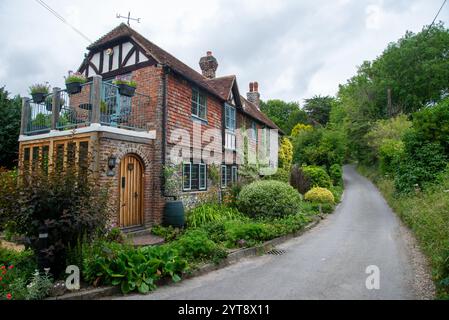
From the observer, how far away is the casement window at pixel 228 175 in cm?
1507

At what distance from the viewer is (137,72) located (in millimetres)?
11125

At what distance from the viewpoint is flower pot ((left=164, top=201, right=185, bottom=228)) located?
10008mm

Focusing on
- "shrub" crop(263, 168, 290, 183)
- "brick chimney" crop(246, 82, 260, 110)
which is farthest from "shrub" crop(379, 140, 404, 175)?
"brick chimney" crop(246, 82, 260, 110)

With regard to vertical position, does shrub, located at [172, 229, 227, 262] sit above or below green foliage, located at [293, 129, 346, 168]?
below

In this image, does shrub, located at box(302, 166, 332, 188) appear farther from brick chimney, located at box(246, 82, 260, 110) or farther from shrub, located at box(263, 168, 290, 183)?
brick chimney, located at box(246, 82, 260, 110)

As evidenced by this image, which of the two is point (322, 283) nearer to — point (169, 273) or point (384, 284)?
point (384, 284)

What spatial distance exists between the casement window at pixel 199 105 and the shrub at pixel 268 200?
401 cm

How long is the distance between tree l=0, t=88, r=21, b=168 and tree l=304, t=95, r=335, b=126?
45.6 metres

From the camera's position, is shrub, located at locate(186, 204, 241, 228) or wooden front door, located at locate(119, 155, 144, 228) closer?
wooden front door, located at locate(119, 155, 144, 228)

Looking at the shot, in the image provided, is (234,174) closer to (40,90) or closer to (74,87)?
(74,87)

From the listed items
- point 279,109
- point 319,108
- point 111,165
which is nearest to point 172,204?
point 111,165
